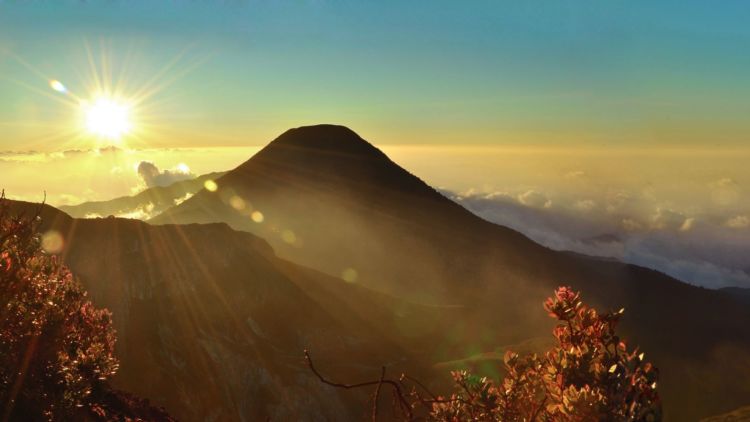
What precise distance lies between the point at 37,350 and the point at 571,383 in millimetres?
14407

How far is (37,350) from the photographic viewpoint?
13.7 m

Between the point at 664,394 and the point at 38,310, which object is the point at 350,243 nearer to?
the point at 664,394

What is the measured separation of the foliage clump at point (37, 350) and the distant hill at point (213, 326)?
1743 inches

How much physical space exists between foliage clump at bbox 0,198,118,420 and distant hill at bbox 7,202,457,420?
44.3 meters

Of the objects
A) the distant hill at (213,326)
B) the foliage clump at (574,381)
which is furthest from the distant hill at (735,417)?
the foliage clump at (574,381)

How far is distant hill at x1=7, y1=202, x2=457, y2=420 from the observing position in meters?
62.6

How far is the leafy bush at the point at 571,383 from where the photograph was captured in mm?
5449

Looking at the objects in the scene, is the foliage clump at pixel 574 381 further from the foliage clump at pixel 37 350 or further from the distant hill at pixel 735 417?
the distant hill at pixel 735 417

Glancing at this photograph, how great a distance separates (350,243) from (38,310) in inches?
6880

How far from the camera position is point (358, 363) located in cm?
8500

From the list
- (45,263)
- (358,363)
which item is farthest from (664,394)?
(45,263)

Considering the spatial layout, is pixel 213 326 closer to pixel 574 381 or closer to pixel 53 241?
pixel 53 241

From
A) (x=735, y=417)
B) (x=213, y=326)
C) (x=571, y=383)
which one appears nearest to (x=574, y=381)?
(x=571, y=383)

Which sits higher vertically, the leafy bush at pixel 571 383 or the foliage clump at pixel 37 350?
the leafy bush at pixel 571 383
